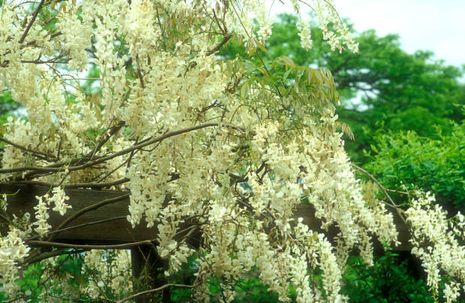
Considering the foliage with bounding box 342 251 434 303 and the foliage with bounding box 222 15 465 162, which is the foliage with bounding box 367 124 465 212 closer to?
the foliage with bounding box 342 251 434 303

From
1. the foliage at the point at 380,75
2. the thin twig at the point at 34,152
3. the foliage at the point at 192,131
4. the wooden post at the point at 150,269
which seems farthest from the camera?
the foliage at the point at 380,75

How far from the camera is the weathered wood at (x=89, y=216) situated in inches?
145

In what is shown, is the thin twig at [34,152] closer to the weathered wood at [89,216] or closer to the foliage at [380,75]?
the weathered wood at [89,216]

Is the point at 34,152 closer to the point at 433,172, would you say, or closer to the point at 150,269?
the point at 150,269

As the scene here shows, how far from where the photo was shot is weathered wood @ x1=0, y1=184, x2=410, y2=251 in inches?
145

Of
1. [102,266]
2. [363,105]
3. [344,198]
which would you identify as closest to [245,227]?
[344,198]

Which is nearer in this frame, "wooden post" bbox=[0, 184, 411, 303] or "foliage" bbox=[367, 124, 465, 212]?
"wooden post" bbox=[0, 184, 411, 303]

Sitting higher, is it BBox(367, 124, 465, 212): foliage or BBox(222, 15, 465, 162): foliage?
BBox(222, 15, 465, 162): foliage

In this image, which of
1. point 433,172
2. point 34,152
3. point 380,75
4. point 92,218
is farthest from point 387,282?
point 380,75

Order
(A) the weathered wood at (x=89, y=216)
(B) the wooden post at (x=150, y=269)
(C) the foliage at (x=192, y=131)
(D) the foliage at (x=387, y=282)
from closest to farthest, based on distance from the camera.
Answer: (C) the foliage at (x=192, y=131)
(A) the weathered wood at (x=89, y=216)
(B) the wooden post at (x=150, y=269)
(D) the foliage at (x=387, y=282)

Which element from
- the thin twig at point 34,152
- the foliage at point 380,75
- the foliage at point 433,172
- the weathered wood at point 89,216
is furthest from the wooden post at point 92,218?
the foliage at point 380,75

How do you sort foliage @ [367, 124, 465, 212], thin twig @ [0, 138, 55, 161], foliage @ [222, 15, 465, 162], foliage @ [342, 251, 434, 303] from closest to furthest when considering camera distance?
thin twig @ [0, 138, 55, 161]
foliage @ [367, 124, 465, 212]
foliage @ [342, 251, 434, 303]
foliage @ [222, 15, 465, 162]

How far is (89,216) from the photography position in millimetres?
3912

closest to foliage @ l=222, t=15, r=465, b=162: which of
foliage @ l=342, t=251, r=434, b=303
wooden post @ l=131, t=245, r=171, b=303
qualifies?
foliage @ l=342, t=251, r=434, b=303
